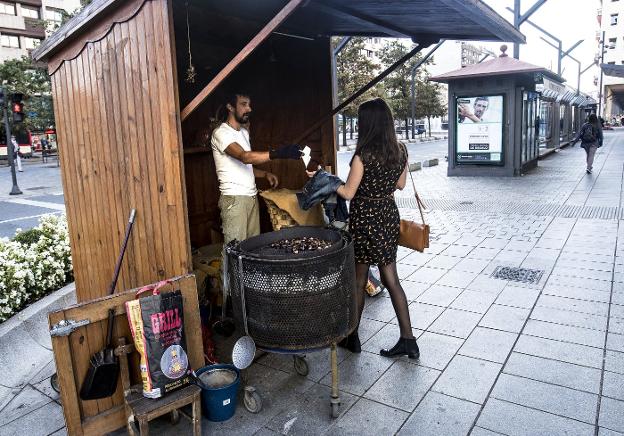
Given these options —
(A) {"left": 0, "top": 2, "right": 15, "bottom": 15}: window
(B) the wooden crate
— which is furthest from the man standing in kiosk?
(A) {"left": 0, "top": 2, "right": 15, "bottom": 15}: window

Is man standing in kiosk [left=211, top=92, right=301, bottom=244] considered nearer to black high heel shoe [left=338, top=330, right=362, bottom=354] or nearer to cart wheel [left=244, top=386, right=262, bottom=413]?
black high heel shoe [left=338, top=330, right=362, bottom=354]

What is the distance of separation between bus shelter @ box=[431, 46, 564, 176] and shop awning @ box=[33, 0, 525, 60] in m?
9.36

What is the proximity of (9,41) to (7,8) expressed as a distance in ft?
9.40

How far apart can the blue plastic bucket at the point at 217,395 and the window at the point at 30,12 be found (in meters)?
54.1

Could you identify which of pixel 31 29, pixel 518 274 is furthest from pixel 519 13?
pixel 31 29

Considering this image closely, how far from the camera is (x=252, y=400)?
327 centimetres

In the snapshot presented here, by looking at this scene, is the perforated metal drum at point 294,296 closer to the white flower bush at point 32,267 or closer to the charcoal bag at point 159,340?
the charcoal bag at point 159,340

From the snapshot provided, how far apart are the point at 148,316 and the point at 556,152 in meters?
24.2

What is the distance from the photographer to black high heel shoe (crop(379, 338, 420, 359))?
393 centimetres

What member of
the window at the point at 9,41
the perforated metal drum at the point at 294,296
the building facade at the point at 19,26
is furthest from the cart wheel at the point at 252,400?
the window at the point at 9,41

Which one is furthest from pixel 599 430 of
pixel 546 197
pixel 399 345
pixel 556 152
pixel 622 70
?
pixel 556 152

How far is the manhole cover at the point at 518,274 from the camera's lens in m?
5.65

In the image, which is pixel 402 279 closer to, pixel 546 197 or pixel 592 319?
pixel 592 319

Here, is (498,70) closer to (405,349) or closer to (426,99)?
(405,349)
